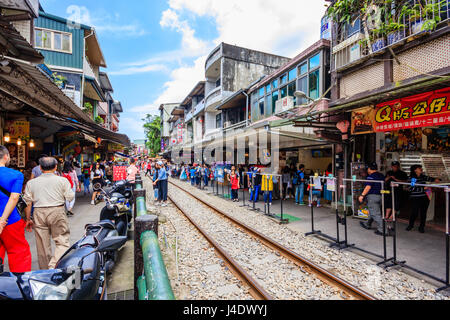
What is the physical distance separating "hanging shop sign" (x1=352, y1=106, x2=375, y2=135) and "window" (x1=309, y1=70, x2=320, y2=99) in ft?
10.4

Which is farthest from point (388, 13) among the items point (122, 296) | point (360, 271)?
point (122, 296)

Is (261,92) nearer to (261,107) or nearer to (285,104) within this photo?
(261,107)

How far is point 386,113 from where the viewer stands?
6691 mm

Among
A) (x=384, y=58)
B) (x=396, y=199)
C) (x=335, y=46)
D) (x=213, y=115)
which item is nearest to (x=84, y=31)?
(x=213, y=115)

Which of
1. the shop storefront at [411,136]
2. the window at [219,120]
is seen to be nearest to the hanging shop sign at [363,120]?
the shop storefront at [411,136]

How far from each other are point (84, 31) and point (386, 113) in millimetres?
18574

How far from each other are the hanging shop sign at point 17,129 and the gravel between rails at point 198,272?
545 cm

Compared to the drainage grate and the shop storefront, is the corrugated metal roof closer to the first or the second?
the drainage grate

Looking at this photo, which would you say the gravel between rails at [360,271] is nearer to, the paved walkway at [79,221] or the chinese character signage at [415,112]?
the chinese character signage at [415,112]

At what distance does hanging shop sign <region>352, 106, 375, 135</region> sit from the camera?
7.18 meters

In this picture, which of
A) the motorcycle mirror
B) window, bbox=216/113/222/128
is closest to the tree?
window, bbox=216/113/222/128

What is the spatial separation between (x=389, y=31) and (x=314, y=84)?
4053mm

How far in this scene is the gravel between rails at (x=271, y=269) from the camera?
3793 mm

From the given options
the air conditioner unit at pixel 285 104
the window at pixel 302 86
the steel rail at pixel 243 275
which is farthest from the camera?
the air conditioner unit at pixel 285 104
